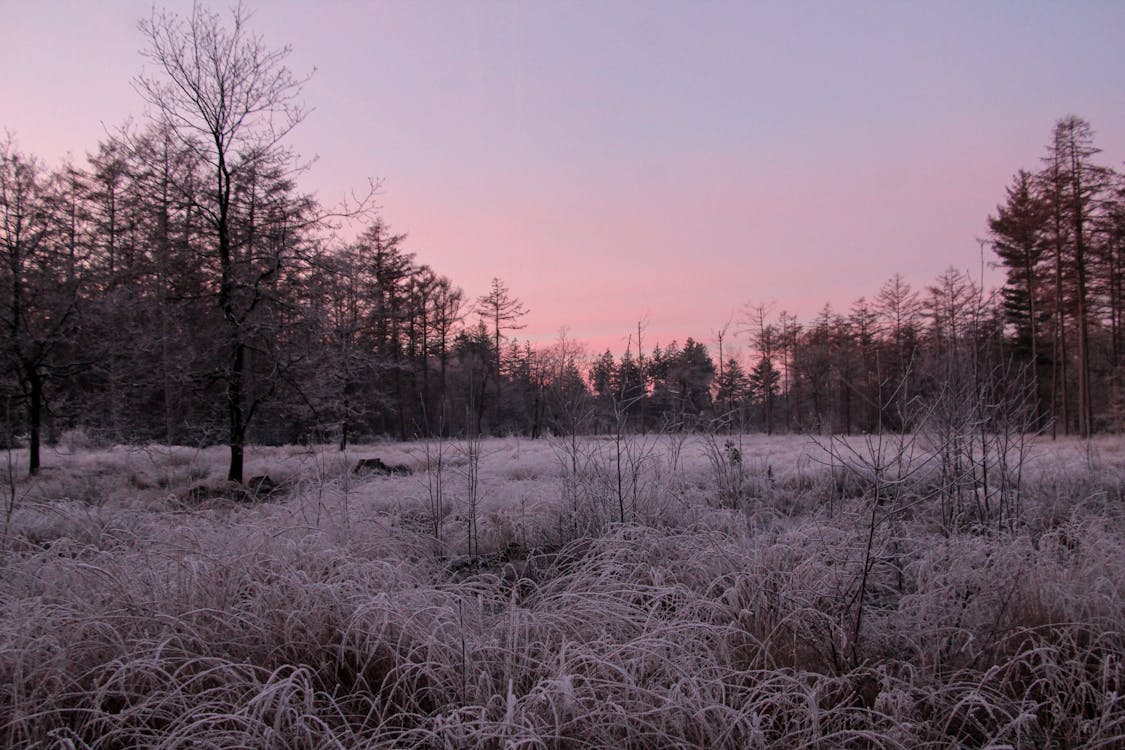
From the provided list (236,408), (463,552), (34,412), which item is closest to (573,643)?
(463,552)

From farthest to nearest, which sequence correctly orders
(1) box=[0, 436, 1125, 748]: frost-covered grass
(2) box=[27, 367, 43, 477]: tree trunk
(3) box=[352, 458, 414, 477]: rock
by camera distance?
(2) box=[27, 367, 43, 477]: tree trunk, (3) box=[352, 458, 414, 477]: rock, (1) box=[0, 436, 1125, 748]: frost-covered grass

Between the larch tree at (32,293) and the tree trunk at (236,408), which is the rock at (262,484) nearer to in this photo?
the tree trunk at (236,408)

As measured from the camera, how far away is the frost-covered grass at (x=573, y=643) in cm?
218

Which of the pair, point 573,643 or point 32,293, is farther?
point 32,293

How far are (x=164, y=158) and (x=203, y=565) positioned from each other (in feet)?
29.3

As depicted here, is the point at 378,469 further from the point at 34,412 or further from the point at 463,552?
the point at 34,412

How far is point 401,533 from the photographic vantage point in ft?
15.8

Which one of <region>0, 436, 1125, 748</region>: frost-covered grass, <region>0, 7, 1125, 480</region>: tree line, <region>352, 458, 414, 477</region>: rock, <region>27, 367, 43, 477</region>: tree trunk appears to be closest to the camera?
<region>0, 436, 1125, 748</region>: frost-covered grass

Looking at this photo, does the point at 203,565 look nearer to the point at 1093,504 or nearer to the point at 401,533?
the point at 401,533

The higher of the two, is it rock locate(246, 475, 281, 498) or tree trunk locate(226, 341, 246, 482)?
tree trunk locate(226, 341, 246, 482)

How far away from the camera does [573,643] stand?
267 centimetres

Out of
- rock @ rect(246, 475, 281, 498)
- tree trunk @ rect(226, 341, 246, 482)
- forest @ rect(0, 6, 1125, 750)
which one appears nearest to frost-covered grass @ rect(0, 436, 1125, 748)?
forest @ rect(0, 6, 1125, 750)

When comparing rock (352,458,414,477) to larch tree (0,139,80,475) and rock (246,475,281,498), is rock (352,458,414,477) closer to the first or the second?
rock (246,475,281,498)

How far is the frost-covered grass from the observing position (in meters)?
2.18
